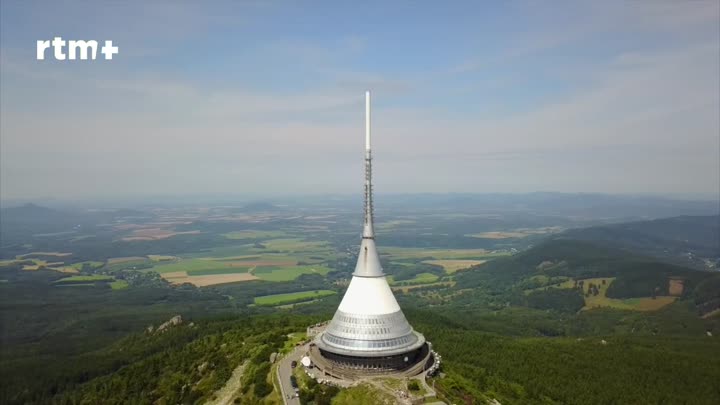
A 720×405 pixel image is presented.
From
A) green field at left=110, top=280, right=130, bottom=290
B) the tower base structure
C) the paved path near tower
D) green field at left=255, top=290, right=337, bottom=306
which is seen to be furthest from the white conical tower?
green field at left=110, top=280, right=130, bottom=290

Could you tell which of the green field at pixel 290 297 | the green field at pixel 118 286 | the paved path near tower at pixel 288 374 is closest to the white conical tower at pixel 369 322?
the paved path near tower at pixel 288 374

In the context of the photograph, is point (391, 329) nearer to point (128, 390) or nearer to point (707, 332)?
point (128, 390)

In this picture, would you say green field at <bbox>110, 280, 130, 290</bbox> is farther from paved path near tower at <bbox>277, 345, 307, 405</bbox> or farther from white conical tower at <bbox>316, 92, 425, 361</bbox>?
white conical tower at <bbox>316, 92, 425, 361</bbox>

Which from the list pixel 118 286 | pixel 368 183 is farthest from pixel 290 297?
pixel 368 183

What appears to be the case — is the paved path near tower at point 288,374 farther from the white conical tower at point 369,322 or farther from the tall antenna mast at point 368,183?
the tall antenna mast at point 368,183

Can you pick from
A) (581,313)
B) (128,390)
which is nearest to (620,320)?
(581,313)

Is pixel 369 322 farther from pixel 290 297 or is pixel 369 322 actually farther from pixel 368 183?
pixel 290 297
